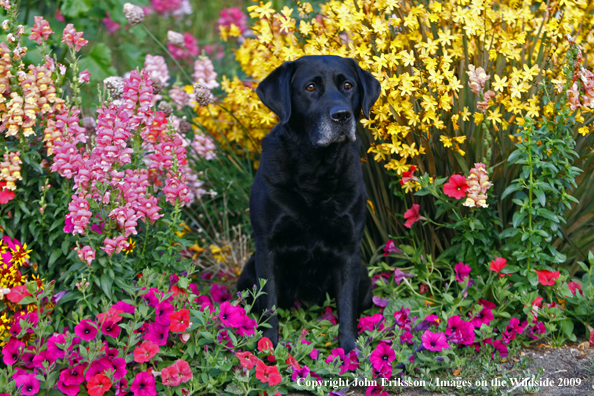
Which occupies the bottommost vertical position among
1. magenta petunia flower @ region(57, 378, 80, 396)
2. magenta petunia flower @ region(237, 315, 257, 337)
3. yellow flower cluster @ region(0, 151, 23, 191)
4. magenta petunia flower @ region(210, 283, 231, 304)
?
magenta petunia flower @ region(210, 283, 231, 304)

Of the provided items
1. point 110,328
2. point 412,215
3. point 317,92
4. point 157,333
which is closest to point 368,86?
point 317,92

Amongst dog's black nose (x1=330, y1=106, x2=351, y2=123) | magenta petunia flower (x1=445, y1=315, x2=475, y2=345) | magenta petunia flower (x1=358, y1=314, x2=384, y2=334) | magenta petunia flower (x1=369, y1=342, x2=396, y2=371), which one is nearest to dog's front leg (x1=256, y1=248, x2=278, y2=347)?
magenta petunia flower (x1=358, y1=314, x2=384, y2=334)

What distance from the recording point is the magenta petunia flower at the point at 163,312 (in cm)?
214

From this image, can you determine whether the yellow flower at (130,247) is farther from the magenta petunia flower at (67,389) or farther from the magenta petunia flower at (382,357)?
the magenta petunia flower at (382,357)

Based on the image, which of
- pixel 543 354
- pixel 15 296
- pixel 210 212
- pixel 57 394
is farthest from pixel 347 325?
pixel 210 212

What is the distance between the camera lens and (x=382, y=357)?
2.23 m

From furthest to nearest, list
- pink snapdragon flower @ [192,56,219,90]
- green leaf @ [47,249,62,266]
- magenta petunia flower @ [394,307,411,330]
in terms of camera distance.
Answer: pink snapdragon flower @ [192,56,219,90]
magenta petunia flower @ [394,307,411,330]
green leaf @ [47,249,62,266]

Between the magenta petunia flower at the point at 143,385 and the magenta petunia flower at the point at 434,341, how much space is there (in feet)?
3.53

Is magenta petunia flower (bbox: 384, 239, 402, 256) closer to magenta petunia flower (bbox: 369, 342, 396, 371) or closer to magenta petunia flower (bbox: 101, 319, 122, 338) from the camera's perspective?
magenta petunia flower (bbox: 369, 342, 396, 371)

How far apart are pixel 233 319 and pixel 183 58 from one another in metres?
3.73

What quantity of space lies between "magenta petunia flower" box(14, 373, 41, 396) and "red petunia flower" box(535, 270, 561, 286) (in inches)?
84.8

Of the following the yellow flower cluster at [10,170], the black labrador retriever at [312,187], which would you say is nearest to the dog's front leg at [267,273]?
the black labrador retriever at [312,187]

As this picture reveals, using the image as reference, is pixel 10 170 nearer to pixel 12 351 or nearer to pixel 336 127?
pixel 12 351

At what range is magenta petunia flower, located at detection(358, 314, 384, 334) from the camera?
2.64 metres
